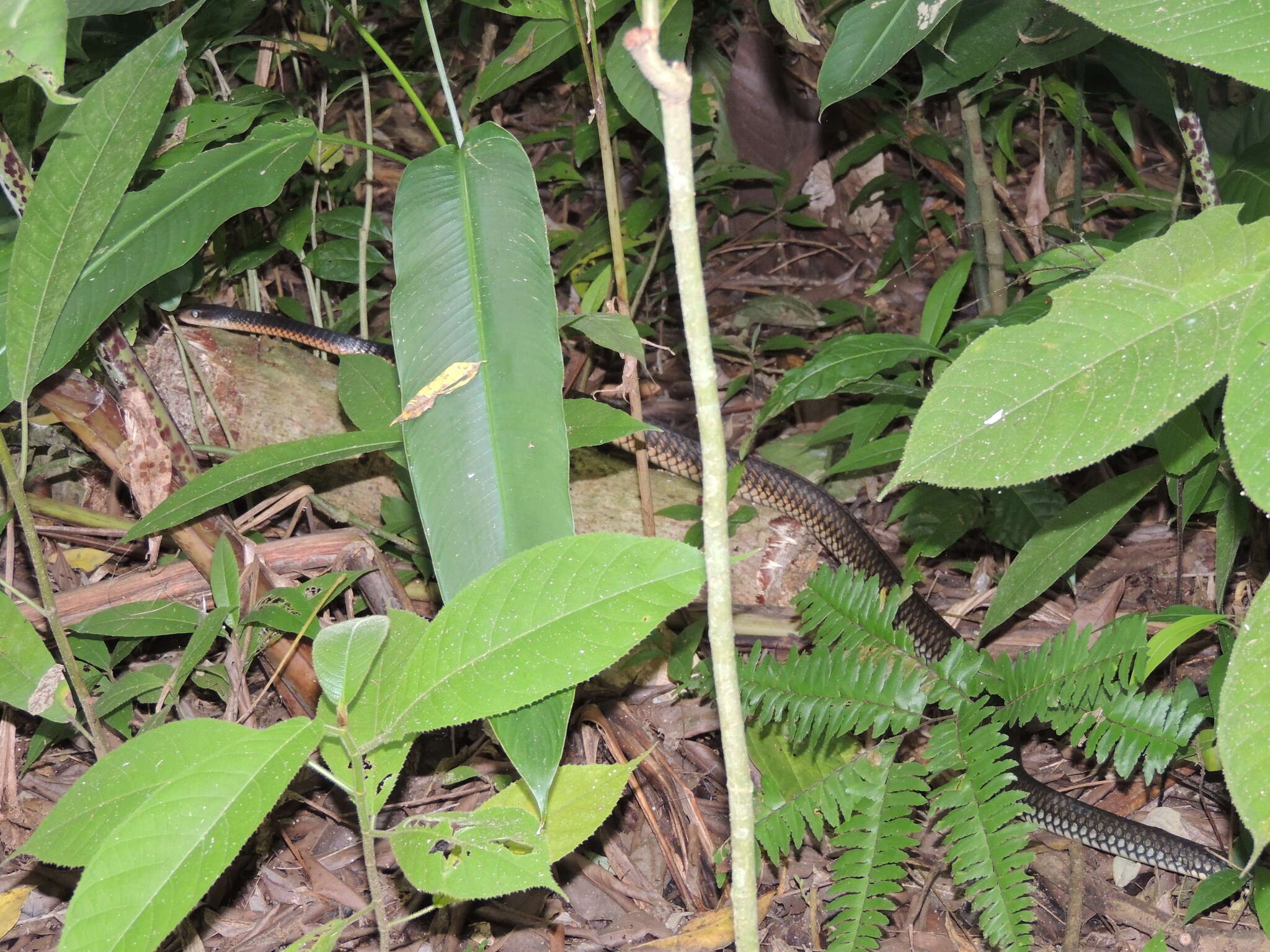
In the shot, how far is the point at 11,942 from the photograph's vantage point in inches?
76.1

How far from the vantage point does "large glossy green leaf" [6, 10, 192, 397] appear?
64.5 inches

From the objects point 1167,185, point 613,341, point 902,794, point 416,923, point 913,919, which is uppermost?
point 613,341

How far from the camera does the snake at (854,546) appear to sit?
2.27 m

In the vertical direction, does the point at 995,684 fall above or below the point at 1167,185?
below

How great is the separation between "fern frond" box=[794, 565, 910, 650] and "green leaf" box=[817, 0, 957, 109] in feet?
3.23

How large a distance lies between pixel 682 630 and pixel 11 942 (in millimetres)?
1524

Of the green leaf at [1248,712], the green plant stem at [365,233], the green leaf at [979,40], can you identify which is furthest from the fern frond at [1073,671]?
the green plant stem at [365,233]

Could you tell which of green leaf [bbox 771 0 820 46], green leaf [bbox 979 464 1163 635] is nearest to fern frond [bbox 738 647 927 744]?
green leaf [bbox 979 464 1163 635]

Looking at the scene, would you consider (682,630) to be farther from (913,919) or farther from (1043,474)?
(1043,474)

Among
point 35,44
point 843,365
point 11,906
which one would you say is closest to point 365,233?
point 843,365

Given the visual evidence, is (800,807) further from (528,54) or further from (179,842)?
(528,54)

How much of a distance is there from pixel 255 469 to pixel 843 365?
1.50m

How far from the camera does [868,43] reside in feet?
6.41

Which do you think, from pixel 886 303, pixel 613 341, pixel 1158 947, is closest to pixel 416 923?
pixel 613 341
